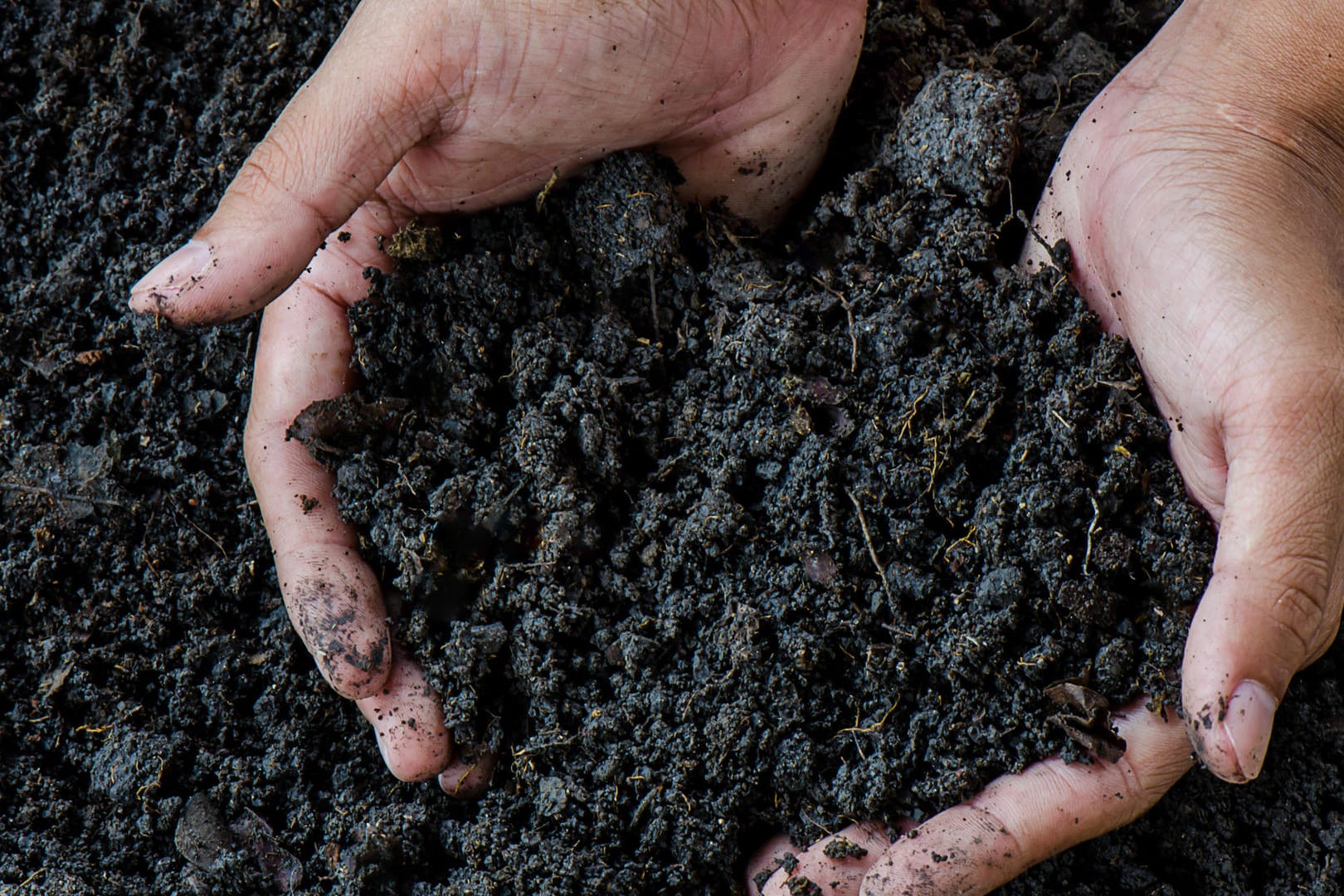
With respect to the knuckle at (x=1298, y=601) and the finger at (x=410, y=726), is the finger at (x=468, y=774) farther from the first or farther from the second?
the knuckle at (x=1298, y=601)

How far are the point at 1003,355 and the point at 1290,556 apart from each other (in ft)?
1.65

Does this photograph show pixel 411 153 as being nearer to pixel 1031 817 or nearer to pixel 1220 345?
pixel 1220 345

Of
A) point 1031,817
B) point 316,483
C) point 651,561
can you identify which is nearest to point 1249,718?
point 1031,817

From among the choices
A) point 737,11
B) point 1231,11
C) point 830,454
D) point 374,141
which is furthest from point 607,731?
point 1231,11

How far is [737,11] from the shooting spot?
6.00 ft

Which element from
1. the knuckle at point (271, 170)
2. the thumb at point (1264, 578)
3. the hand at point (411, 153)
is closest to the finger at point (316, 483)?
the hand at point (411, 153)

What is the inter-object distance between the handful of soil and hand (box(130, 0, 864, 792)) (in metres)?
0.07

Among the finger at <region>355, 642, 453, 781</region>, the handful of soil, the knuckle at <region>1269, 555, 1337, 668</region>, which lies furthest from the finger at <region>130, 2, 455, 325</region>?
the knuckle at <region>1269, 555, 1337, 668</region>

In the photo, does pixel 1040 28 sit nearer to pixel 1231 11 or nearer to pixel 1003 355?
pixel 1231 11

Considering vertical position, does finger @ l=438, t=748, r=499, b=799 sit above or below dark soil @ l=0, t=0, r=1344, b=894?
below

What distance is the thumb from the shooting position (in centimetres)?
125

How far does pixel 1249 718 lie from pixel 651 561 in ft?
2.72

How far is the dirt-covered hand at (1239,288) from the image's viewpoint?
4.19 ft

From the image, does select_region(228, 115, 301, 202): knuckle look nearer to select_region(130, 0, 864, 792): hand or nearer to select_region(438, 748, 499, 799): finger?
select_region(130, 0, 864, 792): hand
